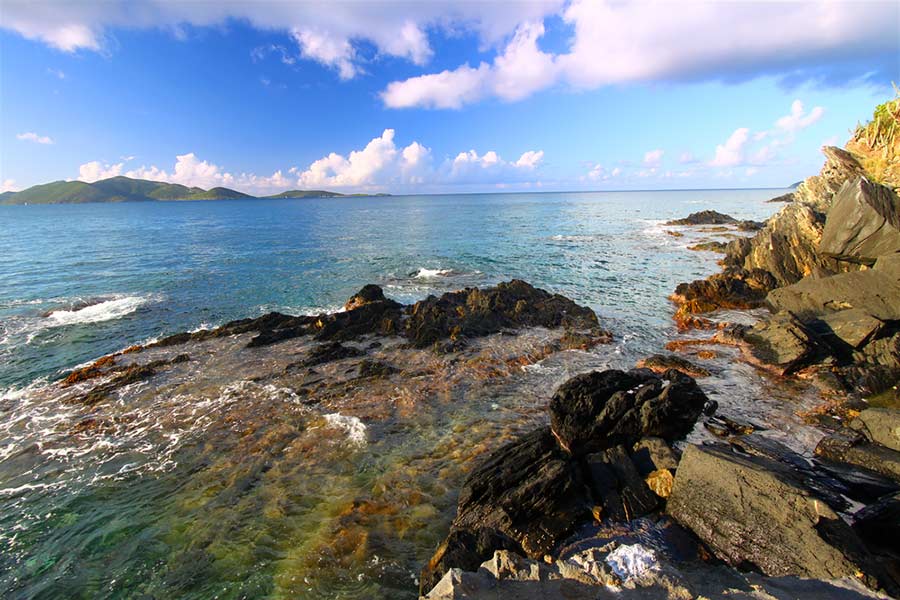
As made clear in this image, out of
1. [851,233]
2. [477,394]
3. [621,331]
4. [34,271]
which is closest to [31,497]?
[477,394]

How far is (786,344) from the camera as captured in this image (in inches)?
715

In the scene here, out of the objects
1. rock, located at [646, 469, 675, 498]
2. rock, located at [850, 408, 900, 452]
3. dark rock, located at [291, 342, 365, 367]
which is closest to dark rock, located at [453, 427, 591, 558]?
rock, located at [646, 469, 675, 498]

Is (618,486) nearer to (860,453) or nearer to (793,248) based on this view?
(860,453)

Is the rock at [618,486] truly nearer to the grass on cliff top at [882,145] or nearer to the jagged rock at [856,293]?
the jagged rock at [856,293]

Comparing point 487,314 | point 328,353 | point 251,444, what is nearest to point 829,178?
point 487,314

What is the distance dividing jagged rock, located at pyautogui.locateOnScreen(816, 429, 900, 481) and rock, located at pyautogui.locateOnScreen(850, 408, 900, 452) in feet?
0.58

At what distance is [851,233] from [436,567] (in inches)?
1194

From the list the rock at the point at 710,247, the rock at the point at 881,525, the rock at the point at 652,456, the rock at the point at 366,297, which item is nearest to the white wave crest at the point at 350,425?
the rock at the point at 652,456

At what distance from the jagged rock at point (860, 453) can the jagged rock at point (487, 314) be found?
526 inches

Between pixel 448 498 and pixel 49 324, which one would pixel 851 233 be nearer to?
pixel 448 498

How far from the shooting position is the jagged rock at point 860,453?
10.7 m

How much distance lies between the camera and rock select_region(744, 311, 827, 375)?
17438 millimetres

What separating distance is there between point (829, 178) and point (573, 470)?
41051 millimetres

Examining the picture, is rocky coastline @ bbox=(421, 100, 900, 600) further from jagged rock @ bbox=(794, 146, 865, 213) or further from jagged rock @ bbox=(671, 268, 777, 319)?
jagged rock @ bbox=(794, 146, 865, 213)
